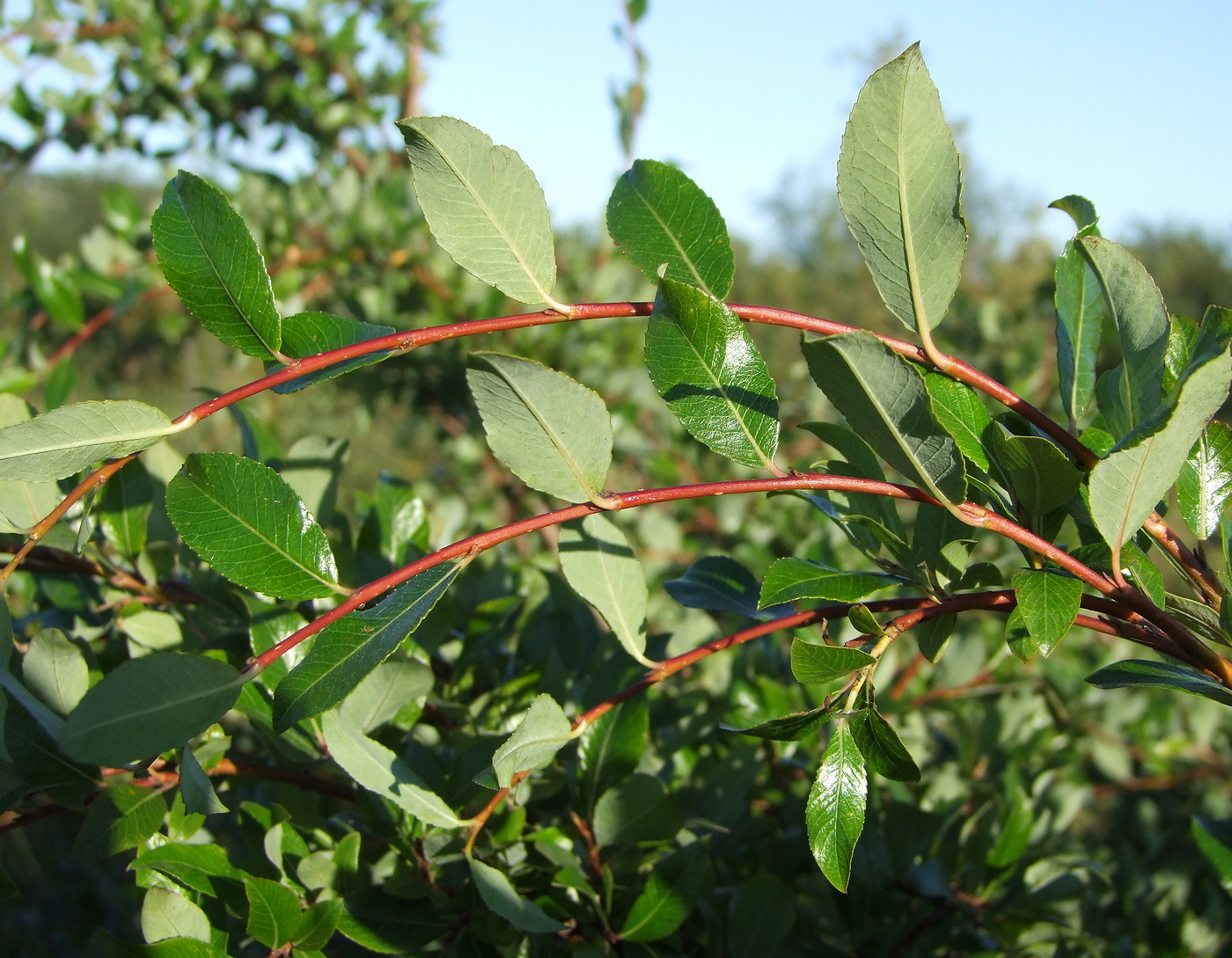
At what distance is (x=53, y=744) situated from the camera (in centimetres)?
59

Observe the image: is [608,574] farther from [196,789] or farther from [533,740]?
[196,789]

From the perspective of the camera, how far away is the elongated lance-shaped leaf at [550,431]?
19.7 inches

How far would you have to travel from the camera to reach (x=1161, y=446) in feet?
1.47

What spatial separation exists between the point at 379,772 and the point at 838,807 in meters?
0.30

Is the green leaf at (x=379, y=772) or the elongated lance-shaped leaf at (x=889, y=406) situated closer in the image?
the elongated lance-shaped leaf at (x=889, y=406)

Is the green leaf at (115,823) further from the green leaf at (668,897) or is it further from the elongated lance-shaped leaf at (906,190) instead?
the elongated lance-shaped leaf at (906,190)

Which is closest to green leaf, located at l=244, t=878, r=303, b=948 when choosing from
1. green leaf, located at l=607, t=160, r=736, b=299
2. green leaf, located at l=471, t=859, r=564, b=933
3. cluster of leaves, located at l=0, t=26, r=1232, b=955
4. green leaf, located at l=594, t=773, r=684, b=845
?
cluster of leaves, located at l=0, t=26, r=1232, b=955

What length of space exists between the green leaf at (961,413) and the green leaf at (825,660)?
142 millimetres

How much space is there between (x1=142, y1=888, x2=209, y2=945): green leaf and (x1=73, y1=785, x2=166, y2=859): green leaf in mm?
40

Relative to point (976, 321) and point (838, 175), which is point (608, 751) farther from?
point (976, 321)

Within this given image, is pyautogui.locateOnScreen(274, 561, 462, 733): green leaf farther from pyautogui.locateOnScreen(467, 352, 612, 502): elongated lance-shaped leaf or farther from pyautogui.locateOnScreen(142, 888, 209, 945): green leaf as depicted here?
pyautogui.locateOnScreen(142, 888, 209, 945): green leaf

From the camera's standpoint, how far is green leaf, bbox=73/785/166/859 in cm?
60

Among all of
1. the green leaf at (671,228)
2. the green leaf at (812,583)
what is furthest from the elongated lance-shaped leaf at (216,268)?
the green leaf at (812,583)

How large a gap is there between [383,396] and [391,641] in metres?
2.11
